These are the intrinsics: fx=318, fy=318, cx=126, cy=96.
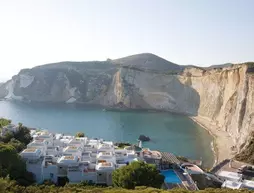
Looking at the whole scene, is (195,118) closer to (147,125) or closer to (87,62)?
(147,125)

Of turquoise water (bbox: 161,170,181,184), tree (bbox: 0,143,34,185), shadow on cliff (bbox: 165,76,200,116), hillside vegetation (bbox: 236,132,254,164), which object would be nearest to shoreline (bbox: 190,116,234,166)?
hillside vegetation (bbox: 236,132,254,164)

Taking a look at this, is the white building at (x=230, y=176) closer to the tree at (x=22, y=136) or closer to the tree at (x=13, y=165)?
the tree at (x=13, y=165)

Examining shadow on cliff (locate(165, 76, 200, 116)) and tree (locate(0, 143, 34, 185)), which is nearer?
tree (locate(0, 143, 34, 185))

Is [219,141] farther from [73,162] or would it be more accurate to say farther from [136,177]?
[136,177]

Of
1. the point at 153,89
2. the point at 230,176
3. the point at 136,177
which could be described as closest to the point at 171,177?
the point at 230,176

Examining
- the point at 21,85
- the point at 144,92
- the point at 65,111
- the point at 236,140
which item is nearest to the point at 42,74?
the point at 21,85

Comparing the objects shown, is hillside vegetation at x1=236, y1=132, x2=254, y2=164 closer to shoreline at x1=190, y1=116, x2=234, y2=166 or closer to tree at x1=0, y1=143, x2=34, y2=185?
shoreline at x1=190, y1=116, x2=234, y2=166

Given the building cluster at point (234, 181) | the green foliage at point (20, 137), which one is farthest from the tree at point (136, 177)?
the green foliage at point (20, 137)
